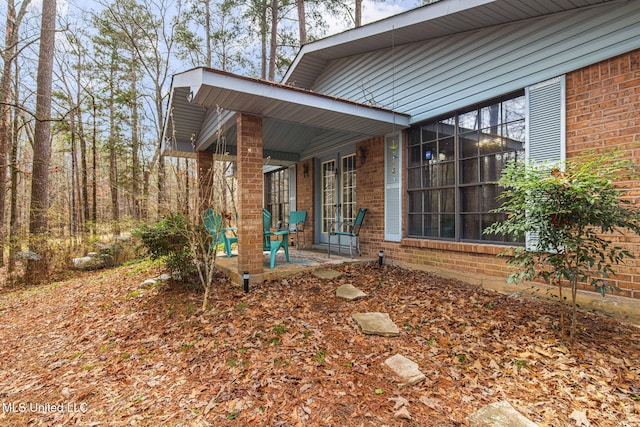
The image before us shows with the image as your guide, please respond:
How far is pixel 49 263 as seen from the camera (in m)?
6.22

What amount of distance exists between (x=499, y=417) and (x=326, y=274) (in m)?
2.88

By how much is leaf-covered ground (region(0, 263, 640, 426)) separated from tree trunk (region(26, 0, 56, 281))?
11.1 feet

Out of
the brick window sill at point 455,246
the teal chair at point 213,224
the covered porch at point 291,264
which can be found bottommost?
the covered porch at point 291,264

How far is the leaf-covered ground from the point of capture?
1874 mm

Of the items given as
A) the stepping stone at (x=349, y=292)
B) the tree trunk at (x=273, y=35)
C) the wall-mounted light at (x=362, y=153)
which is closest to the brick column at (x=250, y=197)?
the stepping stone at (x=349, y=292)

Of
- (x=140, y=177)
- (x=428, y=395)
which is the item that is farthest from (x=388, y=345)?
(x=140, y=177)

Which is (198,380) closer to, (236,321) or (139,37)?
(236,321)

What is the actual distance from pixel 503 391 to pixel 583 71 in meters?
3.41

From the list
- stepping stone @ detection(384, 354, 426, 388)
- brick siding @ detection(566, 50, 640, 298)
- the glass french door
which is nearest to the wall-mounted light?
the glass french door

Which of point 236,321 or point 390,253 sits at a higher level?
point 390,253

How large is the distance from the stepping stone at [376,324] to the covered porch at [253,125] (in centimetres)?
160

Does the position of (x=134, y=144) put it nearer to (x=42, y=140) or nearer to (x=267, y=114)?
(x=42, y=140)

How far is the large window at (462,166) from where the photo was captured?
378 cm

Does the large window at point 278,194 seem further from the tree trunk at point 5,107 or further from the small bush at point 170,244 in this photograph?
the tree trunk at point 5,107
